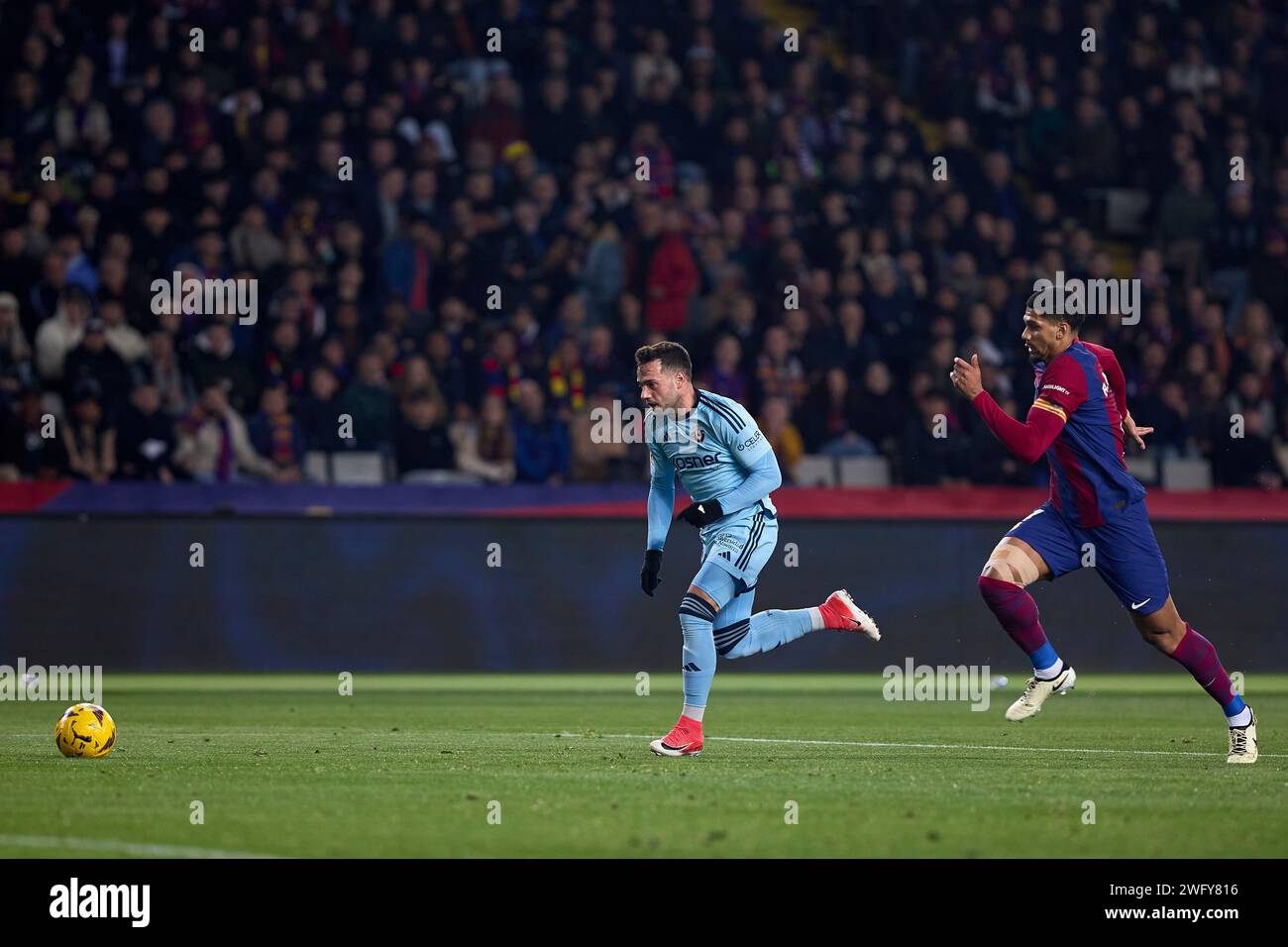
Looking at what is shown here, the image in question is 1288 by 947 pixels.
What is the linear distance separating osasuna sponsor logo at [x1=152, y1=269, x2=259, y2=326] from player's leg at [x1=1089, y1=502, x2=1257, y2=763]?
11.2 meters

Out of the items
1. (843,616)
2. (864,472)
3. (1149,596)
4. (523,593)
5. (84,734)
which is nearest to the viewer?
(84,734)

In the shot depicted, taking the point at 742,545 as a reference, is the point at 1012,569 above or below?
below

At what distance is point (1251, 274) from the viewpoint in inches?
908

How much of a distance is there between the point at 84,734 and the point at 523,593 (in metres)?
8.57

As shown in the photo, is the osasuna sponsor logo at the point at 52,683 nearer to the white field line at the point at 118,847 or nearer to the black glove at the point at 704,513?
the black glove at the point at 704,513

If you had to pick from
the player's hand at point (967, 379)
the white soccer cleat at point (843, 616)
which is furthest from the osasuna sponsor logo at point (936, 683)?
the player's hand at point (967, 379)

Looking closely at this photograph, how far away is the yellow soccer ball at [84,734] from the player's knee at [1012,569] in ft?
15.7

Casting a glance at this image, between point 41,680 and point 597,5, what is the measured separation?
37.3 ft

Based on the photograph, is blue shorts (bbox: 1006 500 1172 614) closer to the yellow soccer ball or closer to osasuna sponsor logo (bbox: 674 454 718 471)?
osasuna sponsor logo (bbox: 674 454 718 471)

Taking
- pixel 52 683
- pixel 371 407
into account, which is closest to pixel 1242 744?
pixel 52 683

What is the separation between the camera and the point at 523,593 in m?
18.6

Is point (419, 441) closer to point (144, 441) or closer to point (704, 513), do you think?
point (144, 441)
